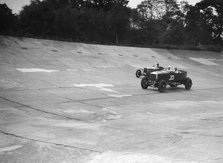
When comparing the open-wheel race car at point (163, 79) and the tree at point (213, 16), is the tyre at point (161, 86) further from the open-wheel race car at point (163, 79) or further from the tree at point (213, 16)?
the tree at point (213, 16)

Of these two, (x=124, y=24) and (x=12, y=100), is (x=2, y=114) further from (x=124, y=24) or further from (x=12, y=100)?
(x=124, y=24)

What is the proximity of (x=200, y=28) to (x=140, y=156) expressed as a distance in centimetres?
6728

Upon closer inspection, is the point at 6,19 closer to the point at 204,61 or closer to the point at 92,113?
the point at 204,61

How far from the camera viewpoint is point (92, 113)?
545 inches

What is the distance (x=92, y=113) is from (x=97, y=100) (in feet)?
9.54

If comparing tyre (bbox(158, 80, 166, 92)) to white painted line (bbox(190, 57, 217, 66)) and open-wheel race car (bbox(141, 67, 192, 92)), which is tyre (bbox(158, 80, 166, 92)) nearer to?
open-wheel race car (bbox(141, 67, 192, 92))

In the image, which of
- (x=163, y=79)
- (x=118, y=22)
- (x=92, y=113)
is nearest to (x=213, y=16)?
(x=118, y=22)

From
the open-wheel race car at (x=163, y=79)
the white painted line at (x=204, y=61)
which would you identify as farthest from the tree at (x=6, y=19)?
the white painted line at (x=204, y=61)

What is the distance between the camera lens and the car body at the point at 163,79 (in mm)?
20727

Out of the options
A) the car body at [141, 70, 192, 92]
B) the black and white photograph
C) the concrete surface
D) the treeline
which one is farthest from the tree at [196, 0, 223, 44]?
the car body at [141, 70, 192, 92]

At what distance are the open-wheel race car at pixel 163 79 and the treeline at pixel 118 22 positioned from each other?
56.3 ft

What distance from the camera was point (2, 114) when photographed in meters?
12.9

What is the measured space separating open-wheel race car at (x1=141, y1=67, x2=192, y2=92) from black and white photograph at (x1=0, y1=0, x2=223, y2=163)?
62 millimetres

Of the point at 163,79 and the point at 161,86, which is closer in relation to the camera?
the point at 161,86
